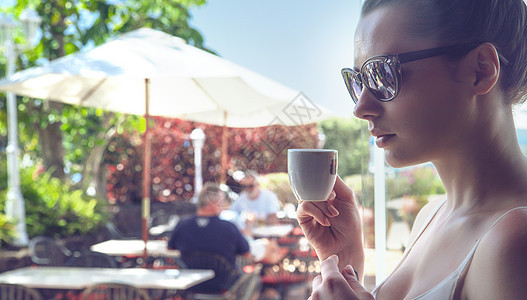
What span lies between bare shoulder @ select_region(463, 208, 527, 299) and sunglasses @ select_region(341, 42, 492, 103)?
195mm

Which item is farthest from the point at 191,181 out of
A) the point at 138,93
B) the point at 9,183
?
the point at 138,93

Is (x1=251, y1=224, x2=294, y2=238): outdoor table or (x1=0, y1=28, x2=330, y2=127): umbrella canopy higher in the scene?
(x1=0, y1=28, x2=330, y2=127): umbrella canopy

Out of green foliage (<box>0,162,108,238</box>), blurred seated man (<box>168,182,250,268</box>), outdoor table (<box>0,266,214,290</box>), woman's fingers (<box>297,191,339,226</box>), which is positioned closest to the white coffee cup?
woman's fingers (<box>297,191,339,226</box>)

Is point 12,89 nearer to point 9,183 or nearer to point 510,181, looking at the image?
point 9,183

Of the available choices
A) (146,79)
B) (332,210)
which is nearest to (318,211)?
(332,210)

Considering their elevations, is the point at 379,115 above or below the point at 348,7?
below

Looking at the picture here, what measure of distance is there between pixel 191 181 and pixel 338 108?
9011mm

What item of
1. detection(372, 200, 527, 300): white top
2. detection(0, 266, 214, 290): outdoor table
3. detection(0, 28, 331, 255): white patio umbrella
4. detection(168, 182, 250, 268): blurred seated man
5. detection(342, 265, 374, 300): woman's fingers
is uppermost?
detection(0, 28, 331, 255): white patio umbrella

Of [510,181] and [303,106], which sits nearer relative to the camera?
[510,181]

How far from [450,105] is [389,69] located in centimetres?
8

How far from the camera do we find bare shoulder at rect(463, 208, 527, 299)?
571 millimetres

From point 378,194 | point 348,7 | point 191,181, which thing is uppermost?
point 348,7

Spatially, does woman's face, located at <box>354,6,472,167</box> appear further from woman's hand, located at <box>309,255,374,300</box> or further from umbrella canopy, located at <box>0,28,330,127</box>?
umbrella canopy, located at <box>0,28,330,127</box>

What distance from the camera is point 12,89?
4.81m
